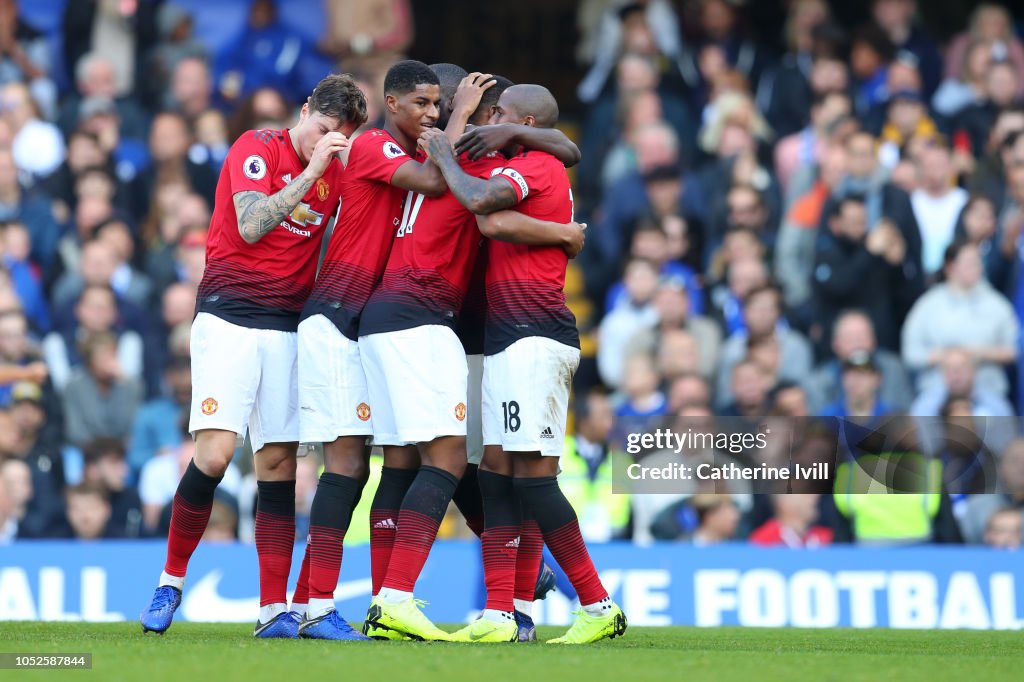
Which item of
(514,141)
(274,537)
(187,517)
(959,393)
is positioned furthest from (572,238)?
(959,393)

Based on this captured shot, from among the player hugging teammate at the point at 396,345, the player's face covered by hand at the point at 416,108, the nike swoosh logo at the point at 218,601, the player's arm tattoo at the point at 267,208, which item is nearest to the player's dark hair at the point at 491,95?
the player hugging teammate at the point at 396,345

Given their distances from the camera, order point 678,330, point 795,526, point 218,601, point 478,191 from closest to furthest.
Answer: point 478,191 → point 218,601 → point 795,526 → point 678,330

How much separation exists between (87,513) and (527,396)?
6119mm

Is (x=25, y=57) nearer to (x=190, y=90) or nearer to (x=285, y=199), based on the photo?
(x=190, y=90)

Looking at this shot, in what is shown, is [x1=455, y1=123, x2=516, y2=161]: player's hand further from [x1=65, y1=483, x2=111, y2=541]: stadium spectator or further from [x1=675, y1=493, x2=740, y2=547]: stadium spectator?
[x1=65, y1=483, x2=111, y2=541]: stadium spectator

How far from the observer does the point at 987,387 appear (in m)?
12.6

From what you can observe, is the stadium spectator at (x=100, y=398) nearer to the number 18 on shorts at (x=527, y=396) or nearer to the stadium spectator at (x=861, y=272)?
the stadium spectator at (x=861, y=272)

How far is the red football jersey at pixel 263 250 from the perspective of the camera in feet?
24.5

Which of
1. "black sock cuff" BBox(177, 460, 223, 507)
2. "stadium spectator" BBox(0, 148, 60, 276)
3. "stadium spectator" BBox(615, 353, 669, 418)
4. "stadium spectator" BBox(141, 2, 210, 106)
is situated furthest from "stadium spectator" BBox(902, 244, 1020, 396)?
"stadium spectator" BBox(0, 148, 60, 276)

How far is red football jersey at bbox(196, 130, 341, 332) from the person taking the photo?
7.47 m

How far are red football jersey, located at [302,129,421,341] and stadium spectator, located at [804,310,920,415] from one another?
5.81m

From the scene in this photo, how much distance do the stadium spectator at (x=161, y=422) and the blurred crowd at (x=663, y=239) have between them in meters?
0.02

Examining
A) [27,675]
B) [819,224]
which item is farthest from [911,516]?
[27,675]

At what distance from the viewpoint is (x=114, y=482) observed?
12.6m
